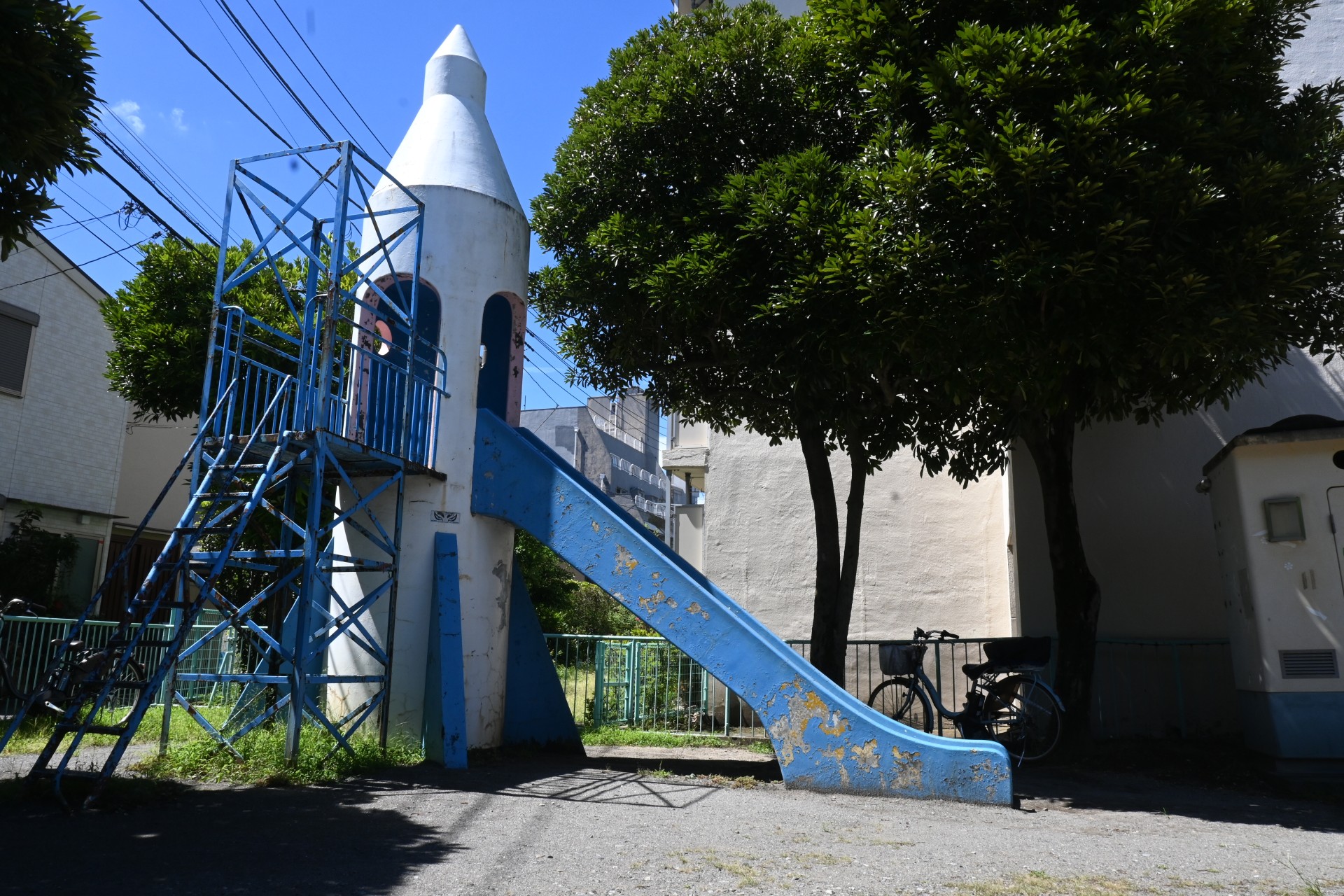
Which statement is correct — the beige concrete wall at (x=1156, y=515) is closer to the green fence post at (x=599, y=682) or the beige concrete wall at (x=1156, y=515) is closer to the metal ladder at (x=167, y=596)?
the green fence post at (x=599, y=682)

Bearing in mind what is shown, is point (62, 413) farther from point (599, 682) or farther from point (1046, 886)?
point (1046, 886)

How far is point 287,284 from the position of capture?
1498 cm

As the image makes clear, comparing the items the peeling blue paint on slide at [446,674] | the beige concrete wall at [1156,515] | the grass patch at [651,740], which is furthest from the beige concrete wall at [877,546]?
the peeling blue paint on slide at [446,674]

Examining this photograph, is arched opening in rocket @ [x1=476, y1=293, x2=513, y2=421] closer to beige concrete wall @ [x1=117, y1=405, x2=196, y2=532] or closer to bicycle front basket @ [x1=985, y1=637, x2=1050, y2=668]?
bicycle front basket @ [x1=985, y1=637, x2=1050, y2=668]

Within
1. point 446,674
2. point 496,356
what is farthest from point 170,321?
point 446,674

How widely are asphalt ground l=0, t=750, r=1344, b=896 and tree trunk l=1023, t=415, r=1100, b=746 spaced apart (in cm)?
227

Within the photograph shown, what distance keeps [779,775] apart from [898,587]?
19.9 ft

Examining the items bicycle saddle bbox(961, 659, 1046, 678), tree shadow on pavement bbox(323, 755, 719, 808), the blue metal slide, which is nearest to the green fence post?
the blue metal slide

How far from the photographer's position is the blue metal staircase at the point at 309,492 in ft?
23.3

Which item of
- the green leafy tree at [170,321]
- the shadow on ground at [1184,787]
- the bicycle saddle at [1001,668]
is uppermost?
the green leafy tree at [170,321]

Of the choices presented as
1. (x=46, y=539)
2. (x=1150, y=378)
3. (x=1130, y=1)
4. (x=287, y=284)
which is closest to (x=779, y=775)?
(x=1150, y=378)

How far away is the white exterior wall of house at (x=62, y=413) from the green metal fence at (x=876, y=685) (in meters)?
9.84

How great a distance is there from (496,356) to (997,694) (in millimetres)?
6570

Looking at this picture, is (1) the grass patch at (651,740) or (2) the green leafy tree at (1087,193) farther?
(1) the grass patch at (651,740)
